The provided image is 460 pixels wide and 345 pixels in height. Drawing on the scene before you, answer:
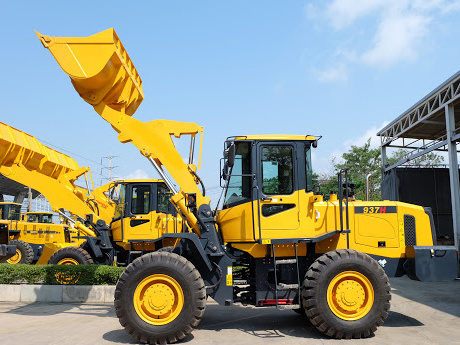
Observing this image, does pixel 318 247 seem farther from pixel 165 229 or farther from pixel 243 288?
pixel 165 229

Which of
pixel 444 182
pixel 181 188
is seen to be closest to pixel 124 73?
pixel 181 188

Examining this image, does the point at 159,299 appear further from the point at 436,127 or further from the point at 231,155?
the point at 436,127

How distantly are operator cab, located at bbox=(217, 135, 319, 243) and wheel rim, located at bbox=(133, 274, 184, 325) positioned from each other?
47.9 inches

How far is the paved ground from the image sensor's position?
6066 mm

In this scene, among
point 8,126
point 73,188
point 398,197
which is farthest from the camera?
point 398,197

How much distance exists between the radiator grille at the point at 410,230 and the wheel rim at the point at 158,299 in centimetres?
377

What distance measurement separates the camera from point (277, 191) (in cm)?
655

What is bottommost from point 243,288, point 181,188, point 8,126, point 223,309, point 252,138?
point 223,309

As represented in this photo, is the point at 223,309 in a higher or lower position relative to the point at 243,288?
lower

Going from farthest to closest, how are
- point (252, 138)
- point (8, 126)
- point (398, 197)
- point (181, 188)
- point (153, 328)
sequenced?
point (398, 197) → point (8, 126) → point (181, 188) → point (252, 138) → point (153, 328)

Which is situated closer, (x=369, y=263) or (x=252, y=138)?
(x=369, y=263)

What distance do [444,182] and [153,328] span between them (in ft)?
59.1

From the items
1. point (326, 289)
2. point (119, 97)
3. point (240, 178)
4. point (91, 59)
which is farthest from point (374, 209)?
point (91, 59)

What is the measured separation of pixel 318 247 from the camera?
684 cm
